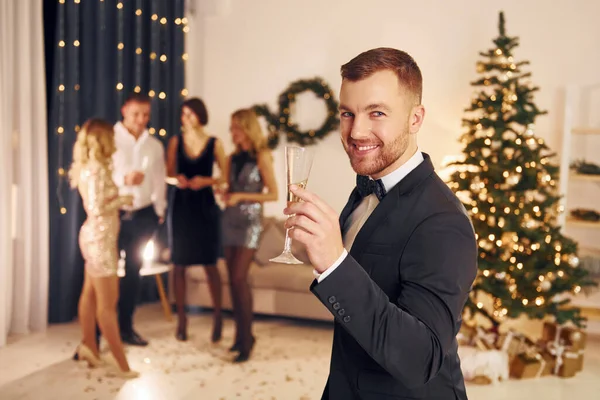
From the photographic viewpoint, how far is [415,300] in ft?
3.58

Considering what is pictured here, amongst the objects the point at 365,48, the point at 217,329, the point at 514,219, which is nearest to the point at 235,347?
the point at 217,329

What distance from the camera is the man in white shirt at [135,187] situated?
4.58 m

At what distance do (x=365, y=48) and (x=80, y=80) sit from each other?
2.71 m

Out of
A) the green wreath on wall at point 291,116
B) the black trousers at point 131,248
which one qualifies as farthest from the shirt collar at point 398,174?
the green wreath on wall at point 291,116

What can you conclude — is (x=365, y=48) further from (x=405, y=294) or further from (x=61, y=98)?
(x=405, y=294)

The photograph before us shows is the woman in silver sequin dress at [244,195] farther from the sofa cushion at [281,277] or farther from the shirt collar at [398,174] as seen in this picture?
the shirt collar at [398,174]

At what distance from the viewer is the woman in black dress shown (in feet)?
15.0

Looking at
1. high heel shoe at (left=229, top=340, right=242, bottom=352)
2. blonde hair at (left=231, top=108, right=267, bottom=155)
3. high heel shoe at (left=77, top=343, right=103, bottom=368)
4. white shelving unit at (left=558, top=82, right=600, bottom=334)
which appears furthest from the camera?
white shelving unit at (left=558, top=82, right=600, bottom=334)

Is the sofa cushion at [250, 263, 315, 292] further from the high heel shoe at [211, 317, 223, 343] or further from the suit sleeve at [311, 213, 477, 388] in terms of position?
the suit sleeve at [311, 213, 477, 388]

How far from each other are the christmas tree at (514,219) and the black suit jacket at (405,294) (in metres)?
3.50

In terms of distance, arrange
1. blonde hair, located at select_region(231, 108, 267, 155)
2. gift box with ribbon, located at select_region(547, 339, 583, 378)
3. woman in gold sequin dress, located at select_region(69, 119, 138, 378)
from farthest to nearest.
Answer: gift box with ribbon, located at select_region(547, 339, 583, 378)
blonde hair, located at select_region(231, 108, 267, 155)
woman in gold sequin dress, located at select_region(69, 119, 138, 378)

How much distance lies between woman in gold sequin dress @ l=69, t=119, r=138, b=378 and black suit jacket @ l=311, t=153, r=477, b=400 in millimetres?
2709

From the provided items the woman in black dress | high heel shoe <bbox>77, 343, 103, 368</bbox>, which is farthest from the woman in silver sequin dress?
high heel shoe <bbox>77, 343, 103, 368</bbox>

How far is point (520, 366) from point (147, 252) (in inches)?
113
